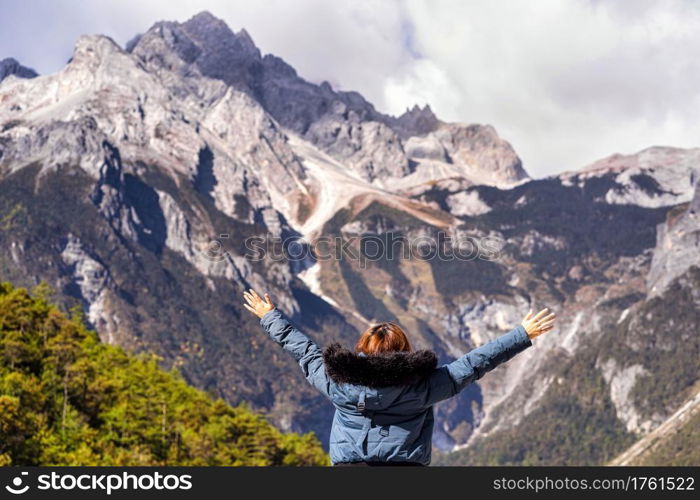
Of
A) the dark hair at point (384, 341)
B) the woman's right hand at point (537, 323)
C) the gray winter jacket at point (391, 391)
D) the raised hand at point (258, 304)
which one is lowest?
the gray winter jacket at point (391, 391)

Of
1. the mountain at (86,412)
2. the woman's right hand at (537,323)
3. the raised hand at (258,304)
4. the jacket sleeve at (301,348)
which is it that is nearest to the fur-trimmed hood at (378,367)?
the jacket sleeve at (301,348)

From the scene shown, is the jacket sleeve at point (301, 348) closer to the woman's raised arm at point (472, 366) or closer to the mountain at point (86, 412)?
the woman's raised arm at point (472, 366)

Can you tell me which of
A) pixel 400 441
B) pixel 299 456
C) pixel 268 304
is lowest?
pixel 299 456

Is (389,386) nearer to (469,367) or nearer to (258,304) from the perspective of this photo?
(469,367)

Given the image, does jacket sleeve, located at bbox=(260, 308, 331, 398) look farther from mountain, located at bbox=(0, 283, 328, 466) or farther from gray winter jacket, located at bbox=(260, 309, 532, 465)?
mountain, located at bbox=(0, 283, 328, 466)

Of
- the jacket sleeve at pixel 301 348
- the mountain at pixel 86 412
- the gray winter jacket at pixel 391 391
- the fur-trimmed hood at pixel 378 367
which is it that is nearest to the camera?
the fur-trimmed hood at pixel 378 367

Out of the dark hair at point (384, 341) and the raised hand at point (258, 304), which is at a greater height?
the raised hand at point (258, 304)

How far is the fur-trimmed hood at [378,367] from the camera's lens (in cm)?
1247

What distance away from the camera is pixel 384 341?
12906mm

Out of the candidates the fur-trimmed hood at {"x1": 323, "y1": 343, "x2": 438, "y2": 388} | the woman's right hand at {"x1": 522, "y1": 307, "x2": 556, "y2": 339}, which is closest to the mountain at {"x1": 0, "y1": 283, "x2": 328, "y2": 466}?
the fur-trimmed hood at {"x1": 323, "y1": 343, "x2": 438, "y2": 388}
